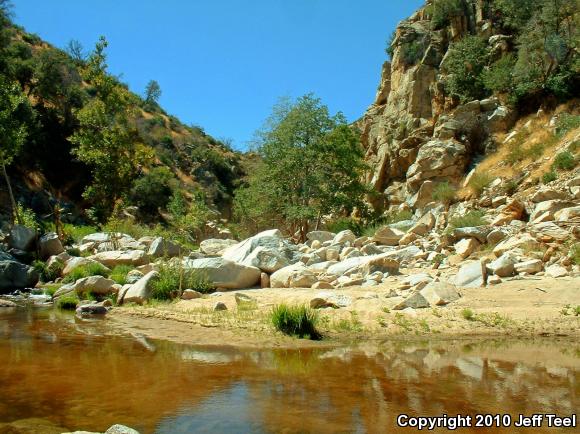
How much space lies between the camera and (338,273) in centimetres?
1420

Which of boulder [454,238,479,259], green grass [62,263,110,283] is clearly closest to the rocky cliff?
boulder [454,238,479,259]

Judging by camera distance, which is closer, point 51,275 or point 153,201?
point 51,275

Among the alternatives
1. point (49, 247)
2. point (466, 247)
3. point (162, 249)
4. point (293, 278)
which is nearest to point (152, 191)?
point (49, 247)

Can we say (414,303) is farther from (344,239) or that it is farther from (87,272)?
(87,272)

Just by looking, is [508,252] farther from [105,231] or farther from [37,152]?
[37,152]

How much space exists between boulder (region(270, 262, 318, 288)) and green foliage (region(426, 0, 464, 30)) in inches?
965

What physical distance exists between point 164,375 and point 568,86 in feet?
79.5

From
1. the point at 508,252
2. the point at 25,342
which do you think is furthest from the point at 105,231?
the point at 508,252

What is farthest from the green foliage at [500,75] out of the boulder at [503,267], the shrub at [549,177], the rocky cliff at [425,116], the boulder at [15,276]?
the boulder at [15,276]

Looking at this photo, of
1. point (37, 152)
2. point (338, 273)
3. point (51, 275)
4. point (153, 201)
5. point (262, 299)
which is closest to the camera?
point (262, 299)

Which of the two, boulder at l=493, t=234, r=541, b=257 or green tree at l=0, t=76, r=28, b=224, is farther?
green tree at l=0, t=76, r=28, b=224

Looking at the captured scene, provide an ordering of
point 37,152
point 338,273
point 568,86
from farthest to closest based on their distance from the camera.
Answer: point 37,152, point 568,86, point 338,273

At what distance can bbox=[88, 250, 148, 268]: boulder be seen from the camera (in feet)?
57.2

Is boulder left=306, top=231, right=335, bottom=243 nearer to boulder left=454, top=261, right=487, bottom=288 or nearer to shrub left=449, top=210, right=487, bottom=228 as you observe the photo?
shrub left=449, top=210, right=487, bottom=228
